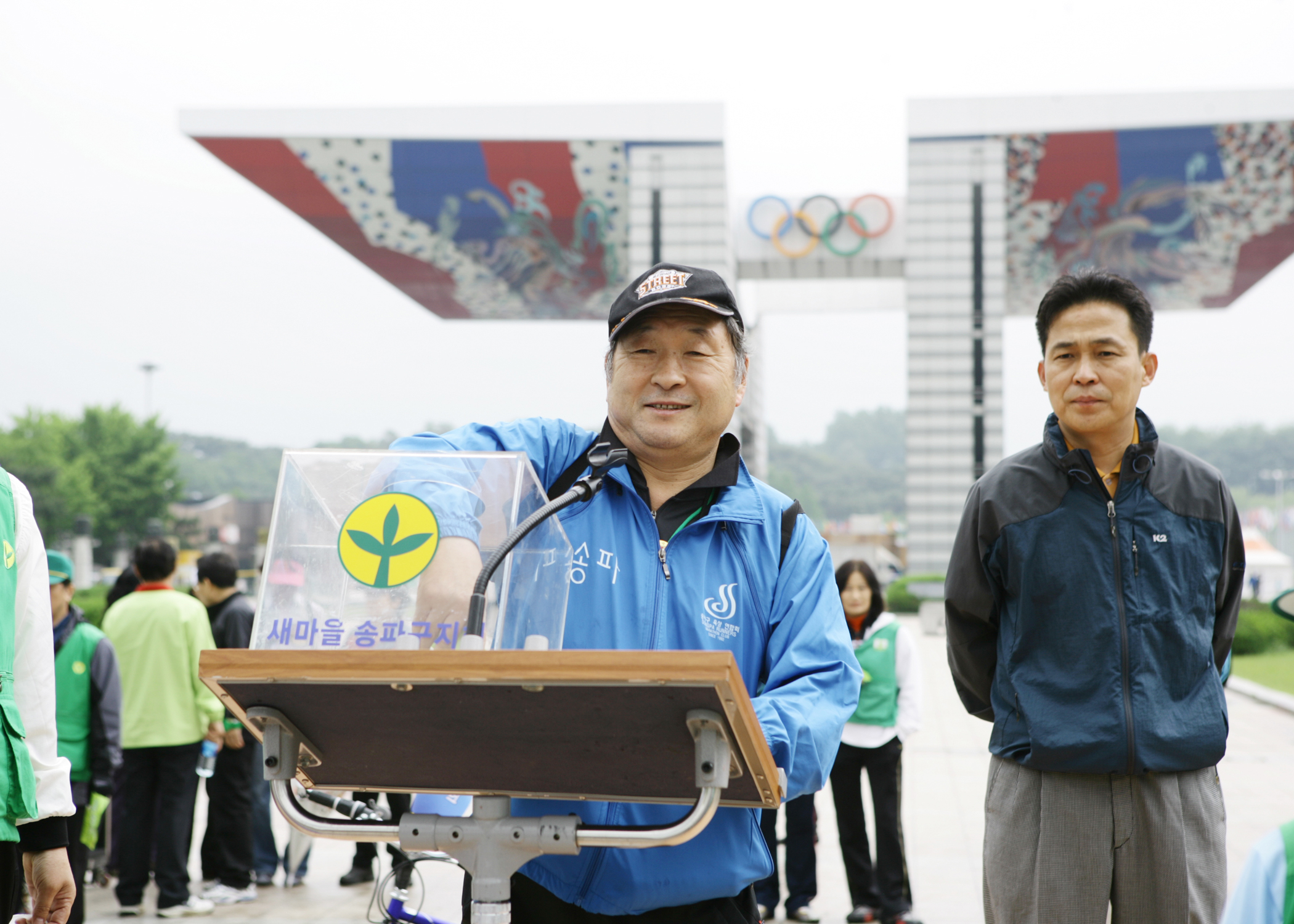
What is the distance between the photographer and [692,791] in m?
1.41

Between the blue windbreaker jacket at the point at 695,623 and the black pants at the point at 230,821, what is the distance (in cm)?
490

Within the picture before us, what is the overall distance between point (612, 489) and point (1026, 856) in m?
1.41

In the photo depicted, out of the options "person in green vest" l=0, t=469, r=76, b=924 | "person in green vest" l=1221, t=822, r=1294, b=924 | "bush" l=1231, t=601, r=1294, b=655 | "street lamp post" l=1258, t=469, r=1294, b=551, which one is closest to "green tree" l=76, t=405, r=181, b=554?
"bush" l=1231, t=601, r=1294, b=655

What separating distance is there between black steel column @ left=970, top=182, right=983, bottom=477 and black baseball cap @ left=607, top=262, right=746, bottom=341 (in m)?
21.0

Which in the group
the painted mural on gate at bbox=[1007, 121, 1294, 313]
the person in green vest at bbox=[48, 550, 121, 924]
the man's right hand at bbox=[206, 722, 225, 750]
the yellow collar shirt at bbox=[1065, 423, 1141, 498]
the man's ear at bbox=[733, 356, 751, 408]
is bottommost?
the man's right hand at bbox=[206, 722, 225, 750]

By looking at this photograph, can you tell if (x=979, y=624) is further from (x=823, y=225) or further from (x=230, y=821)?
(x=823, y=225)

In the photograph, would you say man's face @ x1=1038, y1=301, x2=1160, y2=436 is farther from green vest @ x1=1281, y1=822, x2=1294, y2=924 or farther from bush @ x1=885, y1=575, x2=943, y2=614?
bush @ x1=885, y1=575, x2=943, y2=614

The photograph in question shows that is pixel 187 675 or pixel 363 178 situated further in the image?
pixel 363 178

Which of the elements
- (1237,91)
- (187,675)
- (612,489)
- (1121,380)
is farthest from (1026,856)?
(1237,91)

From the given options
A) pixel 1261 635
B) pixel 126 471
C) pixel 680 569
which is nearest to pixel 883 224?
pixel 1261 635

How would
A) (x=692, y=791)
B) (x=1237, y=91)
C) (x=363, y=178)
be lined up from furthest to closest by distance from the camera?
(x=363, y=178) → (x=1237, y=91) → (x=692, y=791)

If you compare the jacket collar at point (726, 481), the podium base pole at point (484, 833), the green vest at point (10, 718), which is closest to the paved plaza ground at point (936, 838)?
the green vest at point (10, 718)

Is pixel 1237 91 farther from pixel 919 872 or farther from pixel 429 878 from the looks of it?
pixel 429 878

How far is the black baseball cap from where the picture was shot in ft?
5.90
